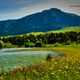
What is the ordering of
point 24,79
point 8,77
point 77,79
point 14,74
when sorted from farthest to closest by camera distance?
point 14,74, point 8,77, point 24,79, point 77,79

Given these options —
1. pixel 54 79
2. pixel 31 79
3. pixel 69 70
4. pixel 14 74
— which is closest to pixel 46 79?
pixel 54 79

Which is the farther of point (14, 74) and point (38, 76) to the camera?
point (14, 74)

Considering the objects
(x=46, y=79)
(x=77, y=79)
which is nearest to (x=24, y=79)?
(x=46, y=79)

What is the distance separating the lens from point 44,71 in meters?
19.2

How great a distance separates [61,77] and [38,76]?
1.70 m

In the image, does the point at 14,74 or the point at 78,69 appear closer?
the point at 78,69

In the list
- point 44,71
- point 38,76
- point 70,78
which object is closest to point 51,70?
point 44,71

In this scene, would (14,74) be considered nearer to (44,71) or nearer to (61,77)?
(44,71)

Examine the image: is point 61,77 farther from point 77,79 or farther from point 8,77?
point 8,77

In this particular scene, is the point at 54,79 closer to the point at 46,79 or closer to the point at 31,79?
the point at 46,79

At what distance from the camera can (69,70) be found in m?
18.4

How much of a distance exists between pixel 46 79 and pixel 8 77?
3516 millimetres

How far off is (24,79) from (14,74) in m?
3.31

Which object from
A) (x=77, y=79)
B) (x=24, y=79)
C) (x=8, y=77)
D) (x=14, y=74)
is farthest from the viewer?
(x=14, y=74)
